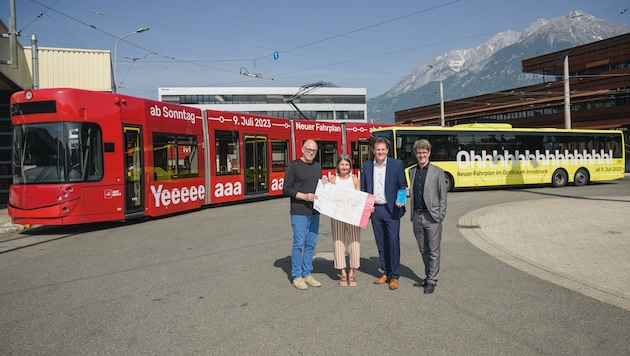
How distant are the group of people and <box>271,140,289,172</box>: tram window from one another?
11660mm

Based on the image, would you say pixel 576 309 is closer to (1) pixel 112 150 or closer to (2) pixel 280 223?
(2) pixel 280 223

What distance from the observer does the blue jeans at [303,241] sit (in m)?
5.32

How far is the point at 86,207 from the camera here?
1000 centimetres

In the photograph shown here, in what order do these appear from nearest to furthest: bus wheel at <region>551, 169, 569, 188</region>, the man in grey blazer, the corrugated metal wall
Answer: the man in grey blazer, the corrugated metal wall, bus wheel at <region>551, 169, 569, 188</region>

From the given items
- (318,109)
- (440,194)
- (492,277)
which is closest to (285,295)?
(440,194)

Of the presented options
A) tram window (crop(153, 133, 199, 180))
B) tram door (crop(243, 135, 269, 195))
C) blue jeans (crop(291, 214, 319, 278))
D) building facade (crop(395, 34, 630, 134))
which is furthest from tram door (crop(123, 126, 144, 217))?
building facade (crop(395, 34, 630, 134))

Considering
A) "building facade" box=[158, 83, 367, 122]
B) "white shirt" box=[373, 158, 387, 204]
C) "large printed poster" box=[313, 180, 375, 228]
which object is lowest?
"large printed poster" box=[313, 180, 375, 228]

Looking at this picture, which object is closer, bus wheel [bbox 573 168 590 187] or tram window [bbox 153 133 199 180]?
tram window [bbox 153 133 199 180]

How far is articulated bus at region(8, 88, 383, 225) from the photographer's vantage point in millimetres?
9773

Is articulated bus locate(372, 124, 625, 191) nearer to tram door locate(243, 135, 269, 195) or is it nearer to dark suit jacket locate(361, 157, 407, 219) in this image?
tram door locate(243, 135, 269, 195)

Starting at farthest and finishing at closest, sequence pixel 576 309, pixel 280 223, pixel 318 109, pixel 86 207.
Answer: pixel 318 109 < pixel 280 223 < pixel 86 207 < pixel 576 309

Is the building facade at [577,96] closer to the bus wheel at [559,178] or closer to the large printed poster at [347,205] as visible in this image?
the bus wheel at [559,178]

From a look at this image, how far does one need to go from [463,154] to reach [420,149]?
48.8 feet

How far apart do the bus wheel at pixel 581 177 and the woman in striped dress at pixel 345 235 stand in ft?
66.2
